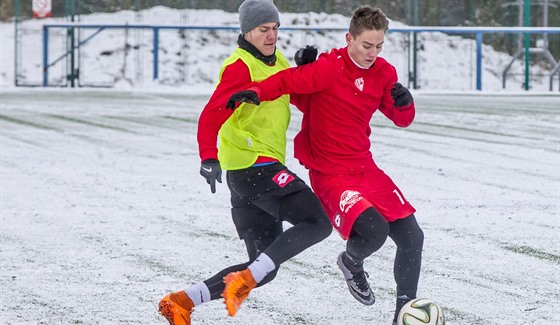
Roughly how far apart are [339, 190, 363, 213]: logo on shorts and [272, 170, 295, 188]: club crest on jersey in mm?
240

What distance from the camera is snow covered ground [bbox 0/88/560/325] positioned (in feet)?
18.9

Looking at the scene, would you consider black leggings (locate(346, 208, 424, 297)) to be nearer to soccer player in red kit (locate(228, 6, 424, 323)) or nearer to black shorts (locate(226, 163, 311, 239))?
soccer player in red kit (locate(228, 6, 424, 323))

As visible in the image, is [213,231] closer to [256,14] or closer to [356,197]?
[256,14]

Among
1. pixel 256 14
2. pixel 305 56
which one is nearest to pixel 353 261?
pixel 305 56

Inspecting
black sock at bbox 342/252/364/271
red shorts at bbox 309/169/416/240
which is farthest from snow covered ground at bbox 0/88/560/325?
red shorts at bbox 309/169/416/240

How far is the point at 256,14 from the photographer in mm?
5387

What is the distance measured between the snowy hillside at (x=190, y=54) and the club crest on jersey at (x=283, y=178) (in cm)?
2452

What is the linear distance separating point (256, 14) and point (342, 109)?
610 millimetres

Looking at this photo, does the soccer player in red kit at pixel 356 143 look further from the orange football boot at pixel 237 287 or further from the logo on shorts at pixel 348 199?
the orange football boot at pixel 237 287

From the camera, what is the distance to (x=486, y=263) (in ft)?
22.7

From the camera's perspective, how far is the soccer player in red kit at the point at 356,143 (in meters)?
5.06

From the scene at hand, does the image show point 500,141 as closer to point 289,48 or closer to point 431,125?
point 431,125

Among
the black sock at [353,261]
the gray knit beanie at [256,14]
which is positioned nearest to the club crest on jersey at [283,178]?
the black sock at [353,261]

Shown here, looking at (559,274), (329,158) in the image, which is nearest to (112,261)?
(329,158)
